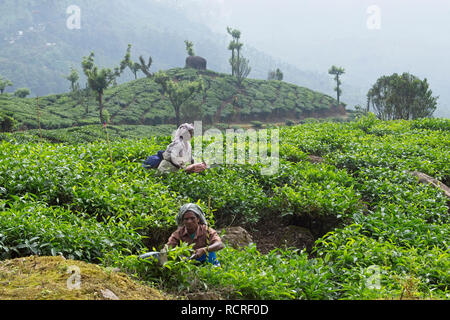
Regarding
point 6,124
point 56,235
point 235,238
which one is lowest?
point 235,238

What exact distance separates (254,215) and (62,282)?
12.1ft

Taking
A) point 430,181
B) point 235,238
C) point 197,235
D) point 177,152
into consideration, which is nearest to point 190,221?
point 197,235

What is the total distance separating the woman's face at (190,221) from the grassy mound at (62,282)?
0.81 m

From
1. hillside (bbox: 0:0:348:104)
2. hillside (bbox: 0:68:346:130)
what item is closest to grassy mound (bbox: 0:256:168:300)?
hillside (bbox: 0:68:346:130)

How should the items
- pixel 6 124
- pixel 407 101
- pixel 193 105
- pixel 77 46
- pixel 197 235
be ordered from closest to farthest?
pixel 197 235 < pixel 6 124 < pixel 407 101 < pixel 193 105 < pixel 77 46

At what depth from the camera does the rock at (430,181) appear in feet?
22.9

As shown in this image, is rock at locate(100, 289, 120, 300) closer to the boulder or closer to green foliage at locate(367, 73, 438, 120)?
green foliage at locate(367, 73, 438, 120)

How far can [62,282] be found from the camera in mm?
3195

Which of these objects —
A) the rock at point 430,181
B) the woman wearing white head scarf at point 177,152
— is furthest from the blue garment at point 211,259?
the rock at point 430,181

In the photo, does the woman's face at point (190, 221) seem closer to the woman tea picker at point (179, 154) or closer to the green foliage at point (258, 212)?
the green foliage at point (258, 212)

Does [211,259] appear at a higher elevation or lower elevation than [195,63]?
lower

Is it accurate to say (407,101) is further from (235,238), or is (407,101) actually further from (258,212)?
(235,238)

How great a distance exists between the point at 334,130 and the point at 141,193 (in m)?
7.64
